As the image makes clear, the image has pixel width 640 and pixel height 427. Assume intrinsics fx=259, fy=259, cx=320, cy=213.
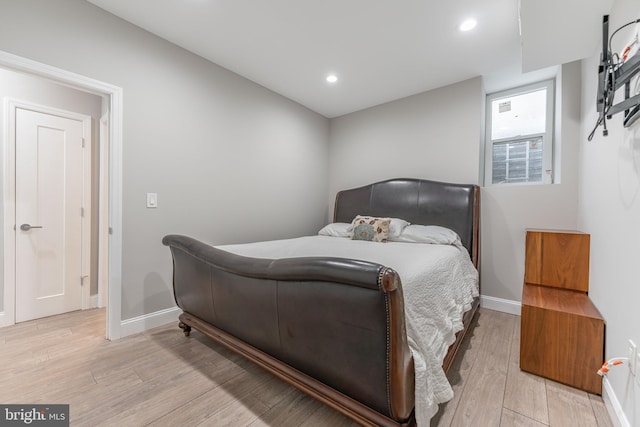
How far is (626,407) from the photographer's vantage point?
1168 millimetres

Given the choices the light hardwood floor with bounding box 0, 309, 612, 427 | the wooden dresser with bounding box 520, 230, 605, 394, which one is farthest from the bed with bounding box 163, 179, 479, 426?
the wooden dresser with bounding box 520, 230, 605, 394

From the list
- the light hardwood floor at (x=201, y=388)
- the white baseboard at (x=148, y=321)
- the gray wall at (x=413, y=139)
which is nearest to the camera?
the light hardwood floor at (x=201, y=388)

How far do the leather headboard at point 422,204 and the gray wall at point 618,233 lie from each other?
36.3 inches

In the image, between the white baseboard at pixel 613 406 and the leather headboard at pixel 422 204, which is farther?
the leather headboard at pixel 422 204

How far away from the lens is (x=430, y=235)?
2578 millimetres

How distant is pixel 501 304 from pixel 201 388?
9.61 ft

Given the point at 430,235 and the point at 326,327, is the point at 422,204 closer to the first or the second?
the point at 430,235

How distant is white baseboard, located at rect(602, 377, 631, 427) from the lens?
119 cm

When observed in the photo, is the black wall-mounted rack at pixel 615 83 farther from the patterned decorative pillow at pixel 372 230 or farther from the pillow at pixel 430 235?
the patterned decorative pillow at pixel 372 230

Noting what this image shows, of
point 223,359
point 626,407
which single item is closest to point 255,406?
point 223,359

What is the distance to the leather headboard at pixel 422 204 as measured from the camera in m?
2.75

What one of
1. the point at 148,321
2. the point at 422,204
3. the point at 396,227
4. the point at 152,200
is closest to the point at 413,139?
the point at 422,204

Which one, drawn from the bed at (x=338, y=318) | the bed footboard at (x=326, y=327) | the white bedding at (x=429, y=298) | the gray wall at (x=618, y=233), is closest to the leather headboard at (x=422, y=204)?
the white bedding at (x=429, y=298)

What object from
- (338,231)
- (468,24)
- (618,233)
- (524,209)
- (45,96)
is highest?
(468,24)
